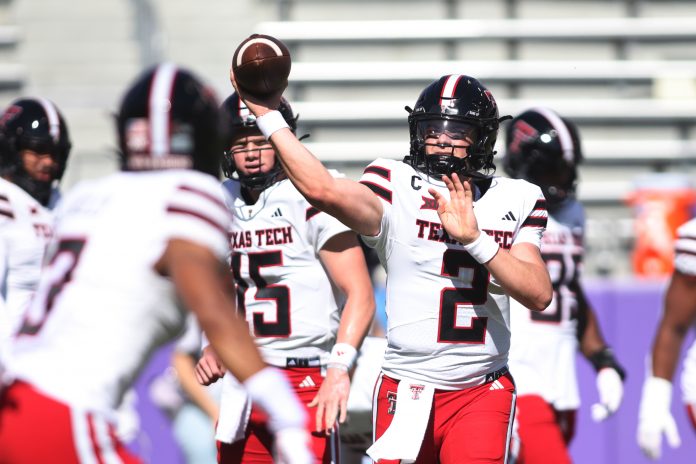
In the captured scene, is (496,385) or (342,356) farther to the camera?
(342,356)

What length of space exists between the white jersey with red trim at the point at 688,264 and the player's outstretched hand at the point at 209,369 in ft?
6.27

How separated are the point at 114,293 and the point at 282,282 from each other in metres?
1.78

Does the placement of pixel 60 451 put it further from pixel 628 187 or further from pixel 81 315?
pixel 628 187

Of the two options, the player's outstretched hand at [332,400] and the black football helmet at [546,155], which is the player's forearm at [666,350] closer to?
the black football helmet at [546,155]

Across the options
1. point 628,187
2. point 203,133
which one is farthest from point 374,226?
point 628,187

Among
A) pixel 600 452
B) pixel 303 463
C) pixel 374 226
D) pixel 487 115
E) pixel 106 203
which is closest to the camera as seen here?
pixel 303 463

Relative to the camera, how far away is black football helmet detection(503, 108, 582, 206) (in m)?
5.63

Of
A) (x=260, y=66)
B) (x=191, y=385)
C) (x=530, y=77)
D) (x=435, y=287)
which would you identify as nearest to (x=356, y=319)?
(x=435, y=287)

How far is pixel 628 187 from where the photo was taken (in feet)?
34.9

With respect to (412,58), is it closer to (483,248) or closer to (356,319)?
(356,319)

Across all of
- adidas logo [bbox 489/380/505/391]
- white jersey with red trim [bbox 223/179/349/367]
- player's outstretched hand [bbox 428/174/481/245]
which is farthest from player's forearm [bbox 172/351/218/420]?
player's outstretched hand [bbox 428/174/481/245]

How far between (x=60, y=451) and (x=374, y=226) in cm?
144

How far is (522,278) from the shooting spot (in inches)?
146

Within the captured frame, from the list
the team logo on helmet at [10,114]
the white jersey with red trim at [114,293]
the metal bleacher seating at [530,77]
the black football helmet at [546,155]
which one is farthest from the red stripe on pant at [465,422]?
the metal bleacher seating at [530,77]
